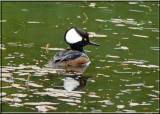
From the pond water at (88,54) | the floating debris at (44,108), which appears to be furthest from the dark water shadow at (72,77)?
the floating debris at (44,108)

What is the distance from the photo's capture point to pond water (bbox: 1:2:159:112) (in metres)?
12.6

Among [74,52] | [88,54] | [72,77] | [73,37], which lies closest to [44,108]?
[72,77]

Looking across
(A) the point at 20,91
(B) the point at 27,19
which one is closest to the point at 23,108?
(A) the point at 20,91

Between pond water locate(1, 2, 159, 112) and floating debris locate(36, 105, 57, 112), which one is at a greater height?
pond water locate(1, 2, 159, 112)

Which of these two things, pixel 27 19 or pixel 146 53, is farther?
pixel 27 19

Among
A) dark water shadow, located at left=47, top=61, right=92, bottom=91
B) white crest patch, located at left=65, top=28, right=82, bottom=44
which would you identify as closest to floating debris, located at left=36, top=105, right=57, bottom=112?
dark water shadow, located at left=47, top=61, right=92, bottom=91

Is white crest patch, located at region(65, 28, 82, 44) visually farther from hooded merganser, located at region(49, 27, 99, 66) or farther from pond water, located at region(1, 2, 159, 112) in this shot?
pond water, located at region(1, 2, 159, 112)

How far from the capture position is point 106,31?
21.2 m

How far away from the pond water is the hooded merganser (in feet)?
1.01

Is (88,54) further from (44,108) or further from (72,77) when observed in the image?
(44,108)

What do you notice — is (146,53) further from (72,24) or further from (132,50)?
(72,24)

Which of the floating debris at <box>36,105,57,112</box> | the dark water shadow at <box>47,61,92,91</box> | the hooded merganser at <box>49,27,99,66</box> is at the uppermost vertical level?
the hooded merganser at <box>49,27,99,66</box>

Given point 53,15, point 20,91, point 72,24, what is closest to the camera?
point 20,91

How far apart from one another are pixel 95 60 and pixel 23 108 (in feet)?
17.5
